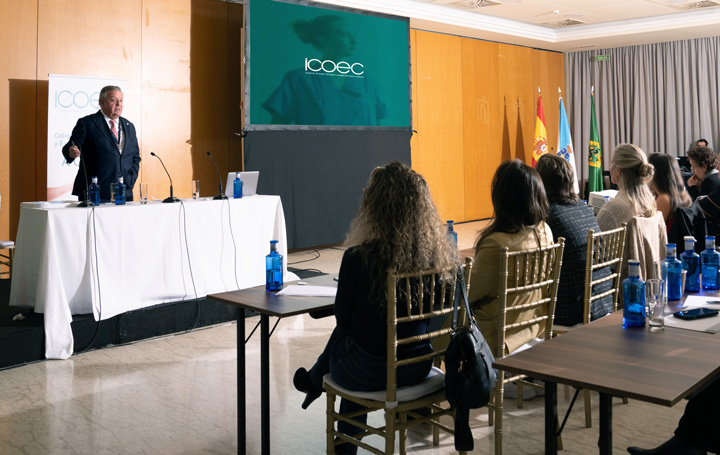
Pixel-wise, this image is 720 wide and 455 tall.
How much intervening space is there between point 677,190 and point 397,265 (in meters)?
2.75

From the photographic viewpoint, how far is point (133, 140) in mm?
5840

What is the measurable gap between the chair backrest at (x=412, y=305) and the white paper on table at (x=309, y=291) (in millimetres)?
583

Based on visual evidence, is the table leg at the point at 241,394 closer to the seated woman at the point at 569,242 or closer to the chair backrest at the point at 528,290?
the chair backrest at the point at 528,290

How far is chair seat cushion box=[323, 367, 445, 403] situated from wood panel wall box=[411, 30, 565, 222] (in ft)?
27.0

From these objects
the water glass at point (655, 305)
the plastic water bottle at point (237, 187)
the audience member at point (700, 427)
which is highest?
the plastic water bottle at point (237, 187)

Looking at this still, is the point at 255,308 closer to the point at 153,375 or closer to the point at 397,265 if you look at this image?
the point at 397,265

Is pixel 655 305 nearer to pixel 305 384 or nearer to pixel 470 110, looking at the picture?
pixel 305 384

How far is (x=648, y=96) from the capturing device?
41.6 ft

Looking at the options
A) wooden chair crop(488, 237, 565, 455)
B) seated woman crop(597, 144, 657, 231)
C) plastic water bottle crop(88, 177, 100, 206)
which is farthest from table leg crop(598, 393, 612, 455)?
plastic water bottle crop(88, 177, 100, 206)

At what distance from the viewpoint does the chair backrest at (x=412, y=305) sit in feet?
7.66

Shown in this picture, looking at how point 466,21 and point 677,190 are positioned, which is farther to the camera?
point 466,21

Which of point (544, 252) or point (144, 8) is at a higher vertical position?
point (144, 8)

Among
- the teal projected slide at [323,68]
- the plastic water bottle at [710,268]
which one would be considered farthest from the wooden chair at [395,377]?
the teal projected slide at [323,68]

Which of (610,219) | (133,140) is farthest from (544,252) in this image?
(133,140)
